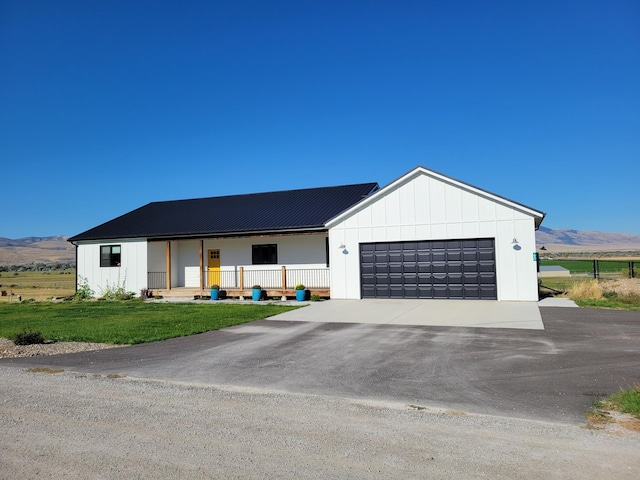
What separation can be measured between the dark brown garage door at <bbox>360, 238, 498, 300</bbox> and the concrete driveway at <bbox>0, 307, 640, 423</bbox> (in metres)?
5.25

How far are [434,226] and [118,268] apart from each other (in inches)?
669

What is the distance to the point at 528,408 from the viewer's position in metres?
5.29

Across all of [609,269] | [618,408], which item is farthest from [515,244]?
[609,269]

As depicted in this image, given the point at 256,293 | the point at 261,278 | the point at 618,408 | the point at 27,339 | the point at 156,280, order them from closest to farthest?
1. the point at 618,408
2. the point at 27,339
3. the point at 256,293
4. the point at 261,278
5. the point at 156,280

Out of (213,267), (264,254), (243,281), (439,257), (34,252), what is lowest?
(243,281)

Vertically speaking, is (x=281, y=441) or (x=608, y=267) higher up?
(x=608, y=267)

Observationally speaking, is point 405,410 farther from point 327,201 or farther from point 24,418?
point 327,201

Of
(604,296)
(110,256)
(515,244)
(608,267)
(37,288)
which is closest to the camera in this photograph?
(515,244)

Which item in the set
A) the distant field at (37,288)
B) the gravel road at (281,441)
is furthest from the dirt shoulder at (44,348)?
the distant field at (37,288)

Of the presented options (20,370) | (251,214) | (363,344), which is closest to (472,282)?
(363,344)

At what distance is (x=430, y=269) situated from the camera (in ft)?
58.0

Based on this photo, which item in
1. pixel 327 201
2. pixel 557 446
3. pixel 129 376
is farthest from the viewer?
pixel 327 201

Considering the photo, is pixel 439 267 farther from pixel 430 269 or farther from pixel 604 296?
pixel 604 296

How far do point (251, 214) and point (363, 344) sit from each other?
49.4 ft
